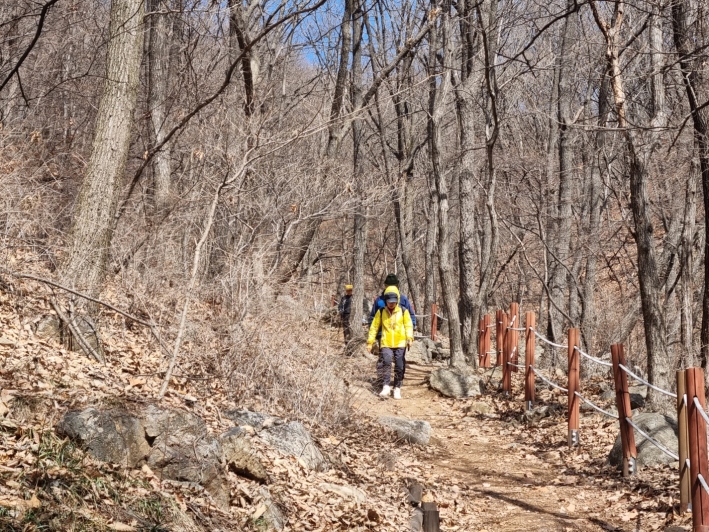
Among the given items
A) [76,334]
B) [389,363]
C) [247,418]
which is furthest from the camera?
[389,363]

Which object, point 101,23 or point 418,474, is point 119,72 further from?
point 101,23

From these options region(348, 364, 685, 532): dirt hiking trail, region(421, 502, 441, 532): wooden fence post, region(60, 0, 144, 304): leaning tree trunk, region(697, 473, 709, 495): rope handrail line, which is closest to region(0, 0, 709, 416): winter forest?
region(60, 0, 144, 304): leaning tree trunk

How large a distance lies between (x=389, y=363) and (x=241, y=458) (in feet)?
20.4

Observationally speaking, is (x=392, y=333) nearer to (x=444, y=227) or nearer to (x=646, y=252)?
(x=646, y=252)

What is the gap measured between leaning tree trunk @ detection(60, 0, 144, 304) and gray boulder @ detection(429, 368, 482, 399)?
248 inches

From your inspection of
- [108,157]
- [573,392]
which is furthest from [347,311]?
[108,157]

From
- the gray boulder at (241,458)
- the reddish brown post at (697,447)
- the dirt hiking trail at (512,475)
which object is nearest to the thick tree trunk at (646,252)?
the dirt hiking trail at (512,475)

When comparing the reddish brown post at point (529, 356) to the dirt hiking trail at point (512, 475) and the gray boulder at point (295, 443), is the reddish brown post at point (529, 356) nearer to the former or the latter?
the dirt hiking trail at point (512, 475)

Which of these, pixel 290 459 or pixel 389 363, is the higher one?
pixel 389 363

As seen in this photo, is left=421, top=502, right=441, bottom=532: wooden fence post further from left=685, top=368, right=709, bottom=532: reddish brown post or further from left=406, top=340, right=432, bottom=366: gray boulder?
left=406, top=340, right=432, bottom=366: gray boulder

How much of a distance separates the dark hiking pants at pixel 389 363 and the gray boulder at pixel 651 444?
14.5ft

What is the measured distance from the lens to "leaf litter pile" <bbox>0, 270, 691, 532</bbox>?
4.47m

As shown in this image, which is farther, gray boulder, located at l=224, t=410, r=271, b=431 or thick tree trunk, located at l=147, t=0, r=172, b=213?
thick tree trunk, located at l=147, t=0, r=172, b=213

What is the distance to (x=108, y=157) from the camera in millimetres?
8367
